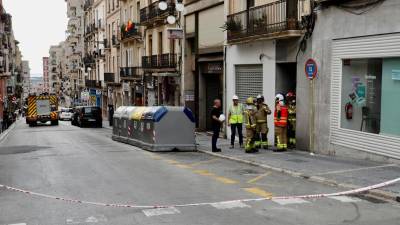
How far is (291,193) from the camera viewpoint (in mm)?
10195

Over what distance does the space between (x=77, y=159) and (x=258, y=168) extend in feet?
19.1

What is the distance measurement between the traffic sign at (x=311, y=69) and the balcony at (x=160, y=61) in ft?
53.1

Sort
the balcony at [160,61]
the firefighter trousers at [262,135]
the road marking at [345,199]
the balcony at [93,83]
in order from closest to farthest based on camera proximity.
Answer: the road marking at [345,199] < the firefighter trousers at [262,135] < the balcony at [160,61] < the balcony at [93,83]

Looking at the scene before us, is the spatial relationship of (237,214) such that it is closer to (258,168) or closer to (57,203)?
(57,203)

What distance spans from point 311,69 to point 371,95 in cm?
189

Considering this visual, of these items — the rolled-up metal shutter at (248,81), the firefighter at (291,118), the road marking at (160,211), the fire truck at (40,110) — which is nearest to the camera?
the road marking at (160,211)

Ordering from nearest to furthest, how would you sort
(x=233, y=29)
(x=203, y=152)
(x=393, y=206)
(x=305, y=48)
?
1. (x=393, y=206)
2. (x=305, y=48)
3. (x=203, y=152)
4. (x=233, y=29)

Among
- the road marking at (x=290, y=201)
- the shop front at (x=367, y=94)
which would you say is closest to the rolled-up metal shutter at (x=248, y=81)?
the shop front at (x=367, y=94)

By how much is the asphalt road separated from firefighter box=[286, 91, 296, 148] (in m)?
2.92

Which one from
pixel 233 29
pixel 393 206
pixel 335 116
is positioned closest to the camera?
pixel 393 206

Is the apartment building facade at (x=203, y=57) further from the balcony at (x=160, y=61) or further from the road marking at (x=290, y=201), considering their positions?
the road marking at (x=290, y=201)

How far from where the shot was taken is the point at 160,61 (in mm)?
33750

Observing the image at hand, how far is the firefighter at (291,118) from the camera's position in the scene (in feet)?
57.4

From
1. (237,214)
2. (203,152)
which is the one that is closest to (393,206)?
(237,214)
